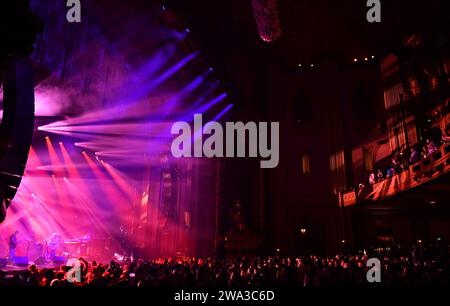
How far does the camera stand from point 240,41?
2159cm

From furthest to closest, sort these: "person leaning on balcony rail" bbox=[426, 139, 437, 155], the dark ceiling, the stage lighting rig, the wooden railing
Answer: the dark ceiling < "person leaning on balcony rail" bbox=[426, 139, 437, 155] < the wooden railing < the stage lighting rig

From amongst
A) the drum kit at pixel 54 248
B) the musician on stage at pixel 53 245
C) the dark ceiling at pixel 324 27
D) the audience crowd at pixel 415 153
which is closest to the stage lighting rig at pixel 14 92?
the dark ceiling at pixel 324 27

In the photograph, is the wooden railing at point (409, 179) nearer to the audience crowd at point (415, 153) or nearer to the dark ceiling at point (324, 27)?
the audience crowd at point (415, 153)

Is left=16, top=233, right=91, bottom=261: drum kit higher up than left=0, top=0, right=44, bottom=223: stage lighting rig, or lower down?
lower down

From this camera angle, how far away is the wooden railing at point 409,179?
38.1 ft

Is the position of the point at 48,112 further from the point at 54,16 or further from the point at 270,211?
the point at 270,211

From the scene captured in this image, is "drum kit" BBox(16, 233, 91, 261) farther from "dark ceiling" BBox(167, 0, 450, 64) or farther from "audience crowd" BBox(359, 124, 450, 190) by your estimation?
"audience crowd" BBox(359, 124, 450, 190)

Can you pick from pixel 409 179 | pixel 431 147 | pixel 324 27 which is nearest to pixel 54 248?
pixel 409 179

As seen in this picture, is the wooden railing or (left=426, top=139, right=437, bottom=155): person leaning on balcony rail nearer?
the wooden railing

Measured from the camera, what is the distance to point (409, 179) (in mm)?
14062

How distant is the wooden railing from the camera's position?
1160cm

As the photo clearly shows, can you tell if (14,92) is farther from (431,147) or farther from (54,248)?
(54,248)

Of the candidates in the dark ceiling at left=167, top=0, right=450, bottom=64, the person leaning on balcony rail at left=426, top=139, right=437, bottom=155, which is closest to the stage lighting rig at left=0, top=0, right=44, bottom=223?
the dark ceiling at left=167, top=0, right=450, bottom=64
